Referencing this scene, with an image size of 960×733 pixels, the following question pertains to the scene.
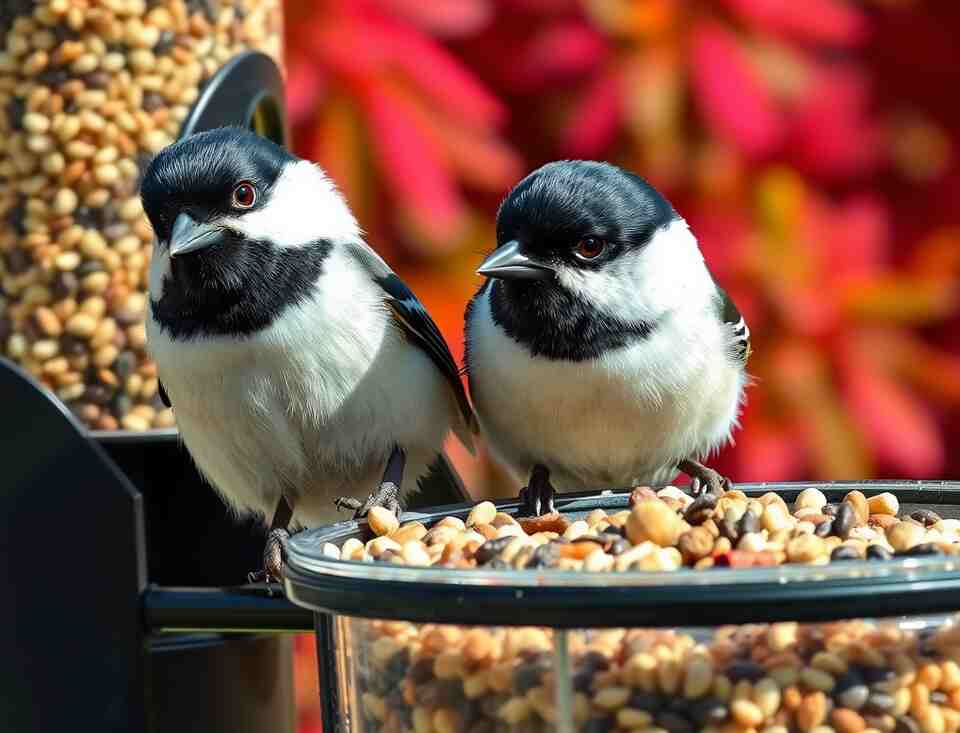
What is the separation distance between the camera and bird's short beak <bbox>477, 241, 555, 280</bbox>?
Result: 2941mm

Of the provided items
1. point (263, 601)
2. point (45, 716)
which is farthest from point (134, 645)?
point (263, 601)

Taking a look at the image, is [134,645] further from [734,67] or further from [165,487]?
[734,67]

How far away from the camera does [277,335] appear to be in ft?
9.66

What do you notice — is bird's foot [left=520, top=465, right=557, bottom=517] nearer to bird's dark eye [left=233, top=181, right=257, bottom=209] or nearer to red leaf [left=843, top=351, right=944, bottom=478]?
bird's dark eye [left=233, top=181, right=257, bottom=209]

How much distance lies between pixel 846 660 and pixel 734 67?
2321 mm

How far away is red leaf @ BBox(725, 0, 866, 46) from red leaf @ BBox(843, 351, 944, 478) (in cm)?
79

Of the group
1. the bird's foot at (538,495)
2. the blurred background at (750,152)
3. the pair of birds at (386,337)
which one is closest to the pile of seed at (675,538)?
the bird's foot at (538,495)

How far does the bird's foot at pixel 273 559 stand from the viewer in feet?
9.53

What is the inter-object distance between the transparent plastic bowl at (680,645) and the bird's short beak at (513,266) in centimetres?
123

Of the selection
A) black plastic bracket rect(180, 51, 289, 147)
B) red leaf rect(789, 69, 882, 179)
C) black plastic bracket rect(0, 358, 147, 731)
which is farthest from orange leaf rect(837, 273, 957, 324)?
black plastic bracket rect(0, 358, 147, 731)

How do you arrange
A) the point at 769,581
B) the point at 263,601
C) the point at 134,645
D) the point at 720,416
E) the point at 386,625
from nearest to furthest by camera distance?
1. the point at 769,581
2. the point at 386,625
3. the point at 263,601
4. the point at 134,645
5. the point at 720,416

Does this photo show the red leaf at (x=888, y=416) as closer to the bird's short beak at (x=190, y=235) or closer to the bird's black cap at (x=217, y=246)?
the bird's black cap at (x=217, y=246)

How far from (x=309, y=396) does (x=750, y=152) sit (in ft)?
4.79

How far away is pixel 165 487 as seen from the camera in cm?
346
